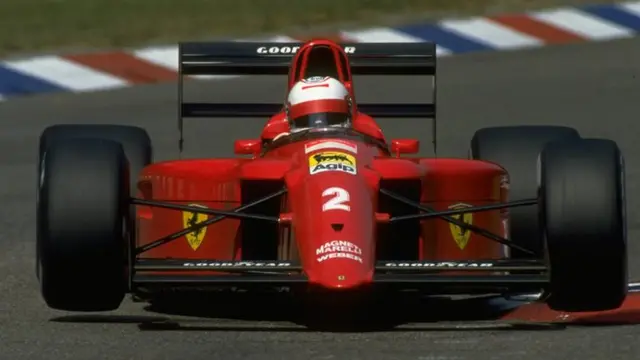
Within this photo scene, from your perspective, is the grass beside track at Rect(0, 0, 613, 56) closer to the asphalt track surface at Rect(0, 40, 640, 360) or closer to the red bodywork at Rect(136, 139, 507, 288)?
the asphalt track surface at Rect(0, 40, 640, 360)

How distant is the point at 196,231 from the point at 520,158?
164 cm

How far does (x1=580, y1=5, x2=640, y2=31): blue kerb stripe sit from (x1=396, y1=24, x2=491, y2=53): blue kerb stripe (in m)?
1.18

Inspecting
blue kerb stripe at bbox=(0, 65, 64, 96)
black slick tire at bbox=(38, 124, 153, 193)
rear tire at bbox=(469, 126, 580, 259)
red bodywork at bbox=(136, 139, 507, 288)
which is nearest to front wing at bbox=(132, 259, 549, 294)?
red bodywork at bbox=(136, 139, 507, 288)

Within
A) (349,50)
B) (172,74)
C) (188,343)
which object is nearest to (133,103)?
(172,74)

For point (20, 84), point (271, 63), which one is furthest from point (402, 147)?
point (20, 84)

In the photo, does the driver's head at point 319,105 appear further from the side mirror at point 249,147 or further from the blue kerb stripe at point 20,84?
the blue kerb stripe at point 20,84

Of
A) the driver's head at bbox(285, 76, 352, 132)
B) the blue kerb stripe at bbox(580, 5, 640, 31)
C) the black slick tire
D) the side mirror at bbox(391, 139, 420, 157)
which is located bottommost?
the side mirror at bbox(391, 139, 420, 157)

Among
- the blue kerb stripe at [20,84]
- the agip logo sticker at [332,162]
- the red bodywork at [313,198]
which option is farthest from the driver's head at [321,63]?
the blue kerb stripe at [20,84]

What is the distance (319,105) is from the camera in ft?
29.4

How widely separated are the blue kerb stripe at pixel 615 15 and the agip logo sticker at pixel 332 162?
31.5ft

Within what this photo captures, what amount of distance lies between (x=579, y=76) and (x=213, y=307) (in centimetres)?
800

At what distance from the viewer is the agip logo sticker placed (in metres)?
8.02

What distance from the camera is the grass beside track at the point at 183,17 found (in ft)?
54.8

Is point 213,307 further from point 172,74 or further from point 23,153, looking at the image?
point 172,74
